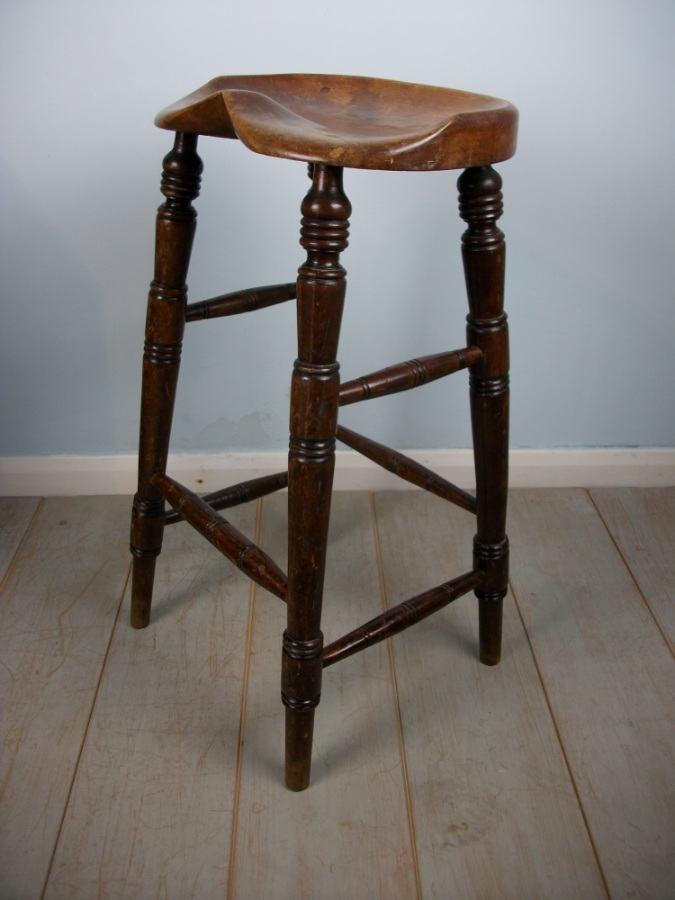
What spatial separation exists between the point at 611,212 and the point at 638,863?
102 cm

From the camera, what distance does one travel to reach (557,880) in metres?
0.95

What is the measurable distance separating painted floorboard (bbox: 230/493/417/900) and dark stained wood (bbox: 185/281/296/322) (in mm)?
475

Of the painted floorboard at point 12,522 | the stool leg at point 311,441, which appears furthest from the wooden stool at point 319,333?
the painted floorboard at point 12,522

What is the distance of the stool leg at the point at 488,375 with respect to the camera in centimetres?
101

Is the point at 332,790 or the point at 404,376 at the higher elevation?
the point at 404,376

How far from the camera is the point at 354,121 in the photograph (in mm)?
984

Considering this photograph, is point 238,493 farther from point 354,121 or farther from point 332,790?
point 354,121

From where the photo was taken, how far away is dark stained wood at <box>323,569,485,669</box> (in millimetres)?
1039

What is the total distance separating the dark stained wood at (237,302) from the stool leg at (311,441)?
31cm

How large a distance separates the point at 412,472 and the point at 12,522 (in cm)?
78

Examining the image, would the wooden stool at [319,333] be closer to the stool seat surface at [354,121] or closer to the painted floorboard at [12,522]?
the stool seat surface at [354,121]

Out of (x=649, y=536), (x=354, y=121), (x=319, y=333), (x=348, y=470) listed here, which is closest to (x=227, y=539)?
(x=319, y=333)

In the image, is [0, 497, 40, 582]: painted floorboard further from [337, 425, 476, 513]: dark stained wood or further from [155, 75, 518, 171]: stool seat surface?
[155, 75, 518, 171]: stool seat surface

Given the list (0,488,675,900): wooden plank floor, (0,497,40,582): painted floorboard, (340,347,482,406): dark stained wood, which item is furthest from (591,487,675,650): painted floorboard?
(0,497,40,582): painted floorboard
